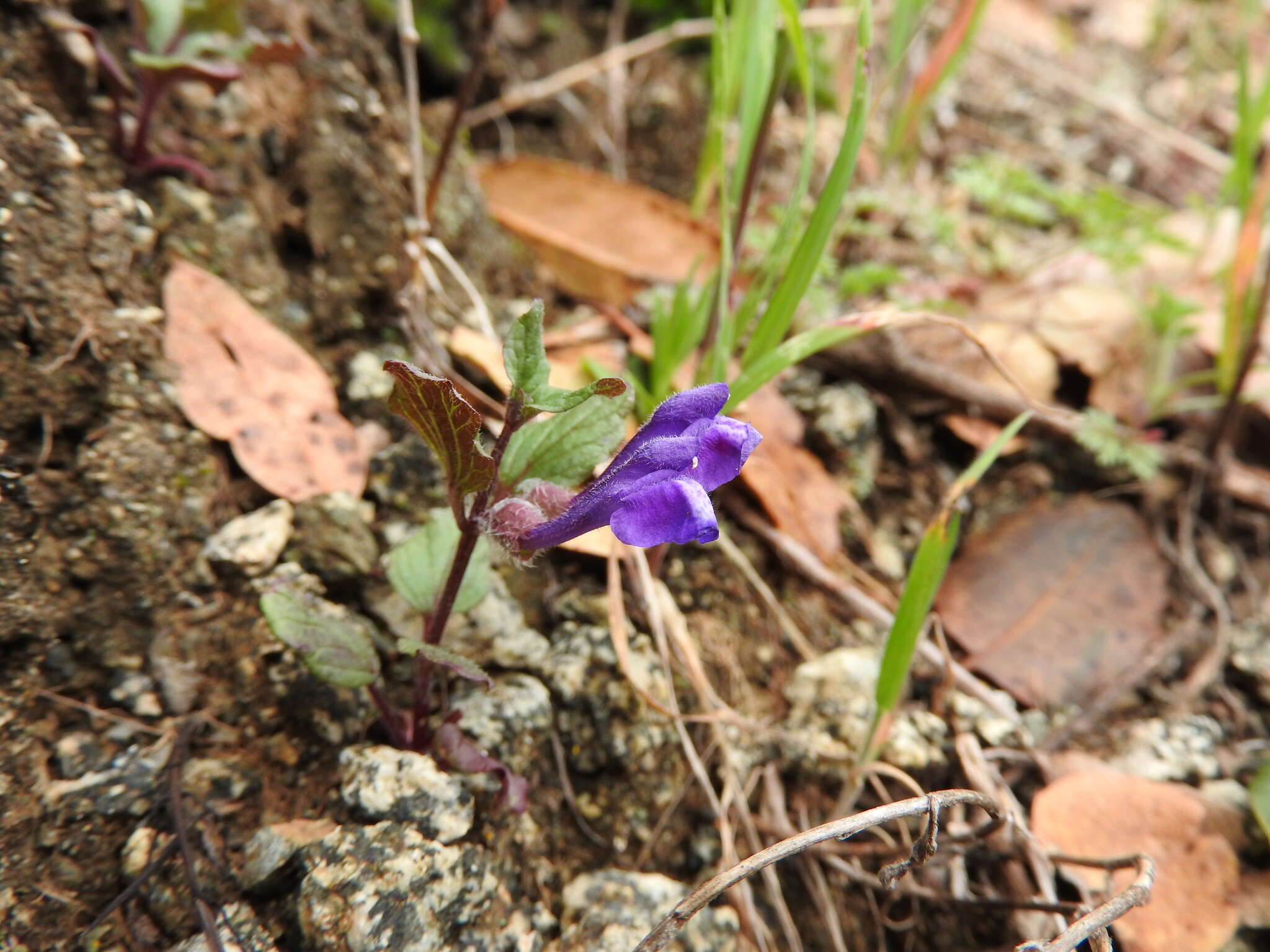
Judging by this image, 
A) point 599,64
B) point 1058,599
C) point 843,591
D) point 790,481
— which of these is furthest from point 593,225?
point 1058,599

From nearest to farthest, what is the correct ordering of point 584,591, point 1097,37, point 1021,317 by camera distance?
point 584,591, point 1021,317, point 1097,37

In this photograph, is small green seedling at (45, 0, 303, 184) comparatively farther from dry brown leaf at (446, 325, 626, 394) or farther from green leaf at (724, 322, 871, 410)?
green leaf at (724, 322, 871, 410)

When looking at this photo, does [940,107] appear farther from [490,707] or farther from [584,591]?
[490,707]

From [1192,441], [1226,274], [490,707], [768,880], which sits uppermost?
[1226,274]

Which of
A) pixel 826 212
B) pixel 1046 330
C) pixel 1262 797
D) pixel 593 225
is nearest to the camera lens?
pixel 826 212

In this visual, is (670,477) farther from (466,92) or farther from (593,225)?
(593,225)

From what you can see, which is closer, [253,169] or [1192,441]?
[253,169]

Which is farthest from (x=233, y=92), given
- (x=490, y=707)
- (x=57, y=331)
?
(x=490, y=707)
